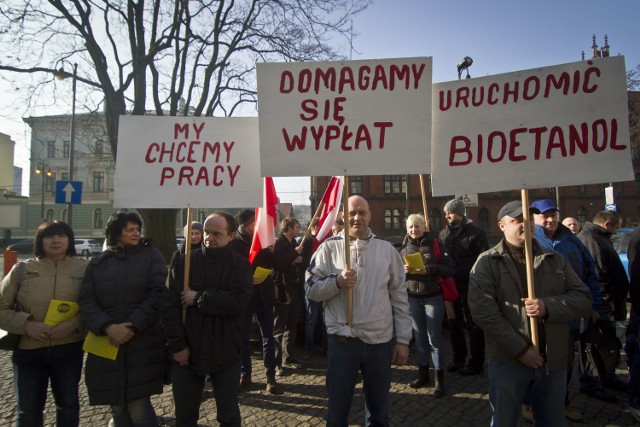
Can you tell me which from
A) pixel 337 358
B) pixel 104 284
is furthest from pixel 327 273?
pixel 104 284

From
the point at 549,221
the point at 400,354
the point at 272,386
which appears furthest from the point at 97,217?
the point at 549,221

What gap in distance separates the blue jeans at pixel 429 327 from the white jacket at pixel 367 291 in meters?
1.33

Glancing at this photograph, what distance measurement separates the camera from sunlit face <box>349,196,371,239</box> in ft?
9.23

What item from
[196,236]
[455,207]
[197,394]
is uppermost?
[455,207]

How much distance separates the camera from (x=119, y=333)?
2609 millimetres

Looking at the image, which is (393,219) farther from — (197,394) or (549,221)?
(197,394)

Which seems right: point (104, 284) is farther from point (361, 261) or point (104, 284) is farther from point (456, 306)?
point (456, 306)

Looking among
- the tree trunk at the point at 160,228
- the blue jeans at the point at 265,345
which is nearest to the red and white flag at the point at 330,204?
the blue jeans at the point at 265,345

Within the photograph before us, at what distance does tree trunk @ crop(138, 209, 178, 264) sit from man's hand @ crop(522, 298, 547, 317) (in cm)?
983

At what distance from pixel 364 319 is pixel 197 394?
130 centimetres

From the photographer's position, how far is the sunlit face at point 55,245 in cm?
283

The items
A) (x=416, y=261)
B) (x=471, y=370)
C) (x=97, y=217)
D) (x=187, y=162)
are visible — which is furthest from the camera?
(x=97, y=217)

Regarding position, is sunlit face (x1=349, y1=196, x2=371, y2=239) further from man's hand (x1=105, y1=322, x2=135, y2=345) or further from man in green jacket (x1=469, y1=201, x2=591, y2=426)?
man's hand (x1=105, y1=322, x2=135, y2=345)

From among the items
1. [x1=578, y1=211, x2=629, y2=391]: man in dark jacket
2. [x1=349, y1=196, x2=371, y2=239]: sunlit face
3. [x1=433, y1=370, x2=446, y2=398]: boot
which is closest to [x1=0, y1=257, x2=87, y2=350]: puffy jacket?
[x1=349, y1=196, x2=371, y2=239]: sunlit face
